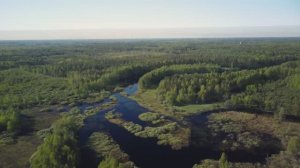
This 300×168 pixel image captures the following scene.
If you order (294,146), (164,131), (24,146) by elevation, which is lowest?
(24,146)

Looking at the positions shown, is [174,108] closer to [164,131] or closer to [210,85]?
[210,85]

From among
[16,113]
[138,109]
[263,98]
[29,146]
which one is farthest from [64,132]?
[263,98]

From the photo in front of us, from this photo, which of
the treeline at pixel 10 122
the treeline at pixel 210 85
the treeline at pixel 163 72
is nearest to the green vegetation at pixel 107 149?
the treeline at pixel 10 122

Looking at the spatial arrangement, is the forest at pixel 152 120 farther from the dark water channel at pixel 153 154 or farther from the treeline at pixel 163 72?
the treeline at pixel 163 72

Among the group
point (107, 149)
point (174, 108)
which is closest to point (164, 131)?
point (107, 149)

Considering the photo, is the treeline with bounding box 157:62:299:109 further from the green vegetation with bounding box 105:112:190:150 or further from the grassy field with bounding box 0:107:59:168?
the grassy field with bounding box 0:107:59:168
